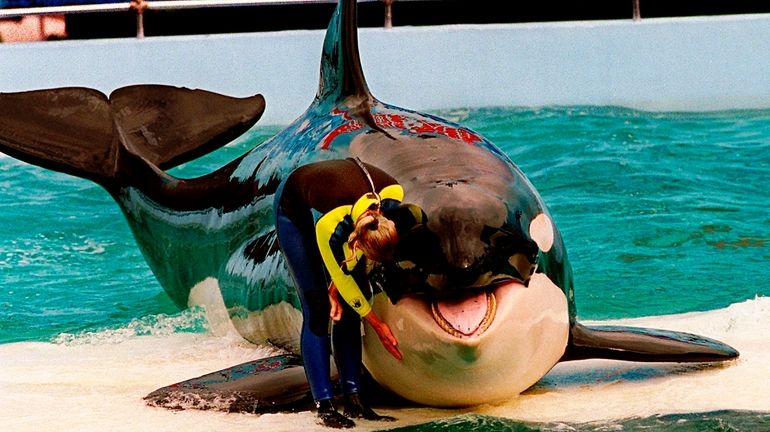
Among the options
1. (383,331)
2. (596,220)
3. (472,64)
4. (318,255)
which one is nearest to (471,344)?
(383,331)

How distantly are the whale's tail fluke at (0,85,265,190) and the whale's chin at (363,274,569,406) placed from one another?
9.83 ft

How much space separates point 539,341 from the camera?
16.1 feet

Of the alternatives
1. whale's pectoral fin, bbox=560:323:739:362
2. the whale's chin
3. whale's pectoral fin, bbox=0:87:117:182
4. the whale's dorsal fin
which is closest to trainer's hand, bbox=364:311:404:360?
the whale's chin

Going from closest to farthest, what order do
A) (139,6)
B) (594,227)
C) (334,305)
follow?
(334,305)
(594,227)
(139,6)

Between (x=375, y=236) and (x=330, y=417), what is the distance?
29.0 inches

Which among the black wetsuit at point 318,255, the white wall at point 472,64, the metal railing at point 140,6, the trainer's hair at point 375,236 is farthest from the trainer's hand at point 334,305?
the white wall at point 472,64

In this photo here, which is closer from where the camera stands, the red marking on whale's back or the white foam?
the white foam

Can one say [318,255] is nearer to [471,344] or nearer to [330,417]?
[330,417]

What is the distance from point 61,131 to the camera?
7.45 metres

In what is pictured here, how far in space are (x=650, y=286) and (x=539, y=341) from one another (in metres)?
3.20

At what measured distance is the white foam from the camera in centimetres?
500

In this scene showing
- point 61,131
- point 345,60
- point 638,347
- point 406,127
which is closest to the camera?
point 638,347

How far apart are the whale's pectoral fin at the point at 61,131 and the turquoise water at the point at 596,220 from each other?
901mm

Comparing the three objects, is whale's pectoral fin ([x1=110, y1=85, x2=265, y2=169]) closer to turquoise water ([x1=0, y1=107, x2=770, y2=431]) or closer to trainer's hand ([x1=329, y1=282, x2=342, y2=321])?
turquoise water ([x1=0, y1=107, x2=770, y2=431])
